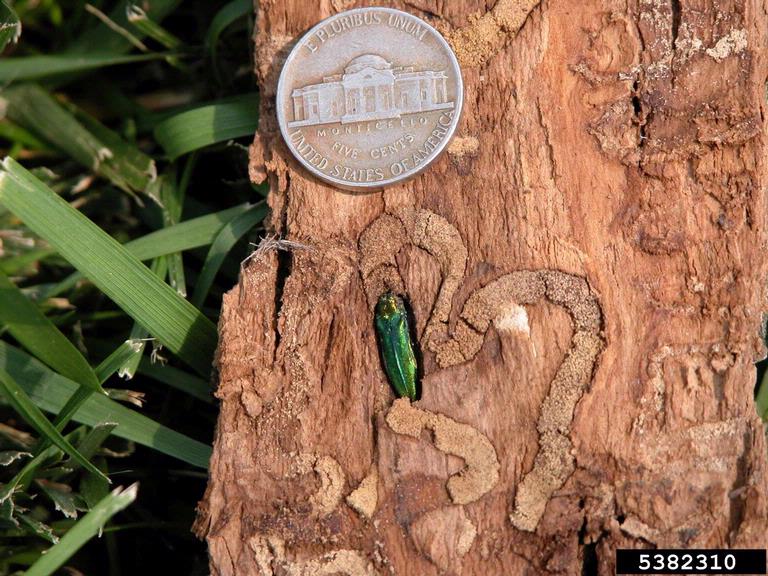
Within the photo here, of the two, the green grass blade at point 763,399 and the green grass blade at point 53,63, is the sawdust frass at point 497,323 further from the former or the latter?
the green grass blade at point 53,63

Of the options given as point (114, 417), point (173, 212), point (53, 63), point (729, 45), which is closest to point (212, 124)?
point (173, 212)

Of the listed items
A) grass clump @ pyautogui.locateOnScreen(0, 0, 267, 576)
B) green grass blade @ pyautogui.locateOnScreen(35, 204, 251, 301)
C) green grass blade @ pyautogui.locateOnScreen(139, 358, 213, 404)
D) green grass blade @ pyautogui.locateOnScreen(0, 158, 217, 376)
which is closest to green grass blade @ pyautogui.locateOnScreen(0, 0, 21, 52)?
grass clump @ pyautogui.locateOnScreen(0, 0, 267, 576)

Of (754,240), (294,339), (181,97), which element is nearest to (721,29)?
(754,240)

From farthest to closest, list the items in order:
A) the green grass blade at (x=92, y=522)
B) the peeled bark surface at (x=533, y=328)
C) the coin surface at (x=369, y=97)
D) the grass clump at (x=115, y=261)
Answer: the grass clump at (x=115, y=261)
the coin surface at (x=369, y=97)
the peeled bark surface at (x=533, y=328)
the green grass blade at (x=92, y=522)

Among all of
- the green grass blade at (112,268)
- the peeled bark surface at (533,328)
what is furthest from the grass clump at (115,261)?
the peeled bark surface at (533,328)

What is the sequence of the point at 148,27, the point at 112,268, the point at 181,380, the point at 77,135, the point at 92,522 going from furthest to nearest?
the point at 77,135 → the point at 148,27 → the point at 181,380 → the point at 112,268 → the point at 92,522

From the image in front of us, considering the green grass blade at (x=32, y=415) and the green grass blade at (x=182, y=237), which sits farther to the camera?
the green grass blade at (x=182, y=237)

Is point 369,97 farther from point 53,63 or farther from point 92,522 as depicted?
point 53,63

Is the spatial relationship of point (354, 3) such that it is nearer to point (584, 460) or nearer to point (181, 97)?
point (181, 97)
